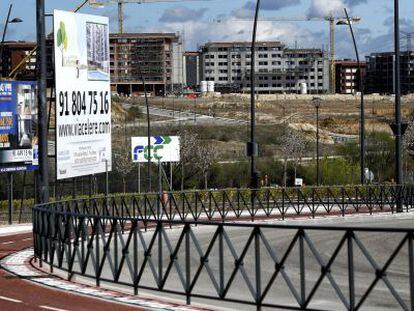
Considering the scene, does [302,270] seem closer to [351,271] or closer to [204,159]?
[351,271]

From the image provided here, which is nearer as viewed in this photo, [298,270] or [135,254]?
[298,270]

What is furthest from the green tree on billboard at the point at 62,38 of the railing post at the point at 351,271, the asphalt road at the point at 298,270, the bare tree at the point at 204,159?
the bare tree at the point at 204,159

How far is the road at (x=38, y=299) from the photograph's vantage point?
1399 cm

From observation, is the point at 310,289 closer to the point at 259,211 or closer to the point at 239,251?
the point at 239,251

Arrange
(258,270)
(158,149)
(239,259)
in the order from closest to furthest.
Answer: (258,270) < (239,259) < (158,149)

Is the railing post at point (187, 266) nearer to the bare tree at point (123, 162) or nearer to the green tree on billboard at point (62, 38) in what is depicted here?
the green tree on billboard at point (62, 38)

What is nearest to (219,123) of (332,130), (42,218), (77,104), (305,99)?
(332,130)

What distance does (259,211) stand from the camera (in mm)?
36562

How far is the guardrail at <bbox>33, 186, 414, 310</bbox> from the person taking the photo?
11914 millimetres

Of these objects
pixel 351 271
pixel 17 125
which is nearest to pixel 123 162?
pixel 17 125

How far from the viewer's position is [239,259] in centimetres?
1335

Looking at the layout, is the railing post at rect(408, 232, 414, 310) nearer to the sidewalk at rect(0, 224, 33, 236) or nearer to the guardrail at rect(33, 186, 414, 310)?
the guardrail at rect(33, 186, 414, 310)

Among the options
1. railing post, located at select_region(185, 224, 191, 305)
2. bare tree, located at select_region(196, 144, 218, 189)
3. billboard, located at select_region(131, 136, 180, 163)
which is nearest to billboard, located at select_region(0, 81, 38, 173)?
billboard, located at select_region(131, 136, 180, 163)

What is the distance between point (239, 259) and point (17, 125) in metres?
27.0
